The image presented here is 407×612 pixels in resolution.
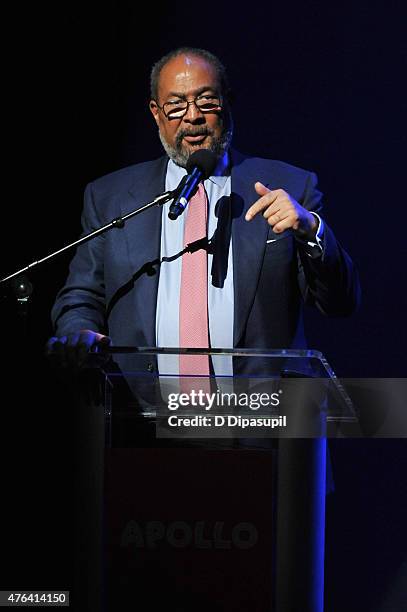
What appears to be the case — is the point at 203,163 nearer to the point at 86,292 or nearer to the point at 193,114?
the point at 193,114

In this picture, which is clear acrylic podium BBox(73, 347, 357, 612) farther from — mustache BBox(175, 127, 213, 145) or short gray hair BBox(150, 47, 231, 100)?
short gray hair BBox(150, 47, 231, 100)

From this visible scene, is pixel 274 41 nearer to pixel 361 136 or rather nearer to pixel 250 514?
pixel 361 136

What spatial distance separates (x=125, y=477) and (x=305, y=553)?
1.18 ft

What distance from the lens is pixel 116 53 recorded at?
11.3ft

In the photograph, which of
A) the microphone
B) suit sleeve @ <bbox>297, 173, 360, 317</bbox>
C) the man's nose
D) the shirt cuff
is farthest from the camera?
the man's nose

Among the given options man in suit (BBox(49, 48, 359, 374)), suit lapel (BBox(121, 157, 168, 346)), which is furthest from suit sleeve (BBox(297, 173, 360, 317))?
suit lapel (BBox(121, 157, 168, 346))

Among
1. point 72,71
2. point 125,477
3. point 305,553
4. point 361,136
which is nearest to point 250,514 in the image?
point 305,553

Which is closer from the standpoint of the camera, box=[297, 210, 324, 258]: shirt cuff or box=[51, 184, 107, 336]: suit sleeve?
box=[297, 210, 324, 258]: shirt cuff

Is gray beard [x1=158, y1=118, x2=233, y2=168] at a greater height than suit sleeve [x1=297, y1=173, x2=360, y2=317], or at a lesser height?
greater

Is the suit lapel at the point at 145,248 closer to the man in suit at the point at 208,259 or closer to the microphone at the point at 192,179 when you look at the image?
the man in suit at the point at 208,259

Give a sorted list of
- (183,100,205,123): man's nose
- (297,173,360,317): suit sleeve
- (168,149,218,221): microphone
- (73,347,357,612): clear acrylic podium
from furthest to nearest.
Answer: (183,100,205,123): man's nose → (297,173,360,317): suit sleeve → (168,149,218,221): microphone → (73,347,357,612): clear acrylic podium

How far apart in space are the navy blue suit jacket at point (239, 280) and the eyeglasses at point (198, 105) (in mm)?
186

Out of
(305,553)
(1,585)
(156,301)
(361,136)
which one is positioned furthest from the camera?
(361,136)

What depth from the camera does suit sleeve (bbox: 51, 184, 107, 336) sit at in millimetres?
2533
